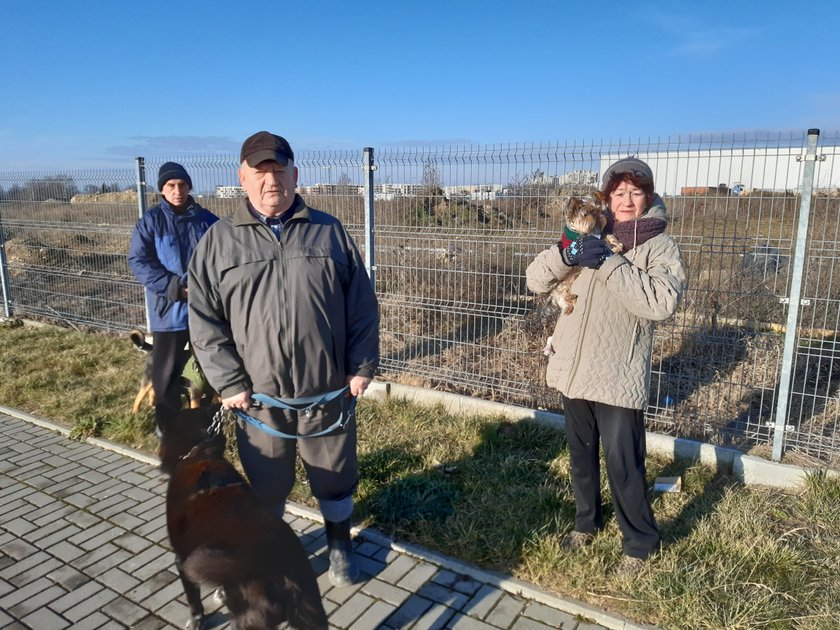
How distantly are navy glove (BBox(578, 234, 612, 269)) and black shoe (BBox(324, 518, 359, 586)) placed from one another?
1749 millimetres

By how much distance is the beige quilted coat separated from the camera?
2.66 metres

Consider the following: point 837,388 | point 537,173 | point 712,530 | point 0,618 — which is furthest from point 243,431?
point 837,388

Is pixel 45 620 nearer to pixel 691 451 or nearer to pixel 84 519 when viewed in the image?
pixel 84 519

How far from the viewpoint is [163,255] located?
4.38 m

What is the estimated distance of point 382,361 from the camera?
6297 mm

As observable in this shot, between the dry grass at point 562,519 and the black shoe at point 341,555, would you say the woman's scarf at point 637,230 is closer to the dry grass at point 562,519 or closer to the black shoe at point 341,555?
the dry grass at point 562,519

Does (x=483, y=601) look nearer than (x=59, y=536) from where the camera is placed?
Yes

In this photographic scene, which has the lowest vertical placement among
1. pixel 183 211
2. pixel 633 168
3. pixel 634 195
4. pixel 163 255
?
pixel 163 255

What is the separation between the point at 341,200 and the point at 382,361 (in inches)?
67.2

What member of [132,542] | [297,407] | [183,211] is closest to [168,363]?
[183,211]

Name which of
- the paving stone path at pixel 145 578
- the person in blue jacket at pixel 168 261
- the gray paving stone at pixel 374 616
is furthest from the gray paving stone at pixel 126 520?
the gray paving stone at pixel 374 616

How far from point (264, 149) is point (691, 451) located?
3.59 meters

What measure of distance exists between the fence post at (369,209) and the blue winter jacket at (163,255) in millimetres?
1775

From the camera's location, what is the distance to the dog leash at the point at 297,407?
2.70 m
